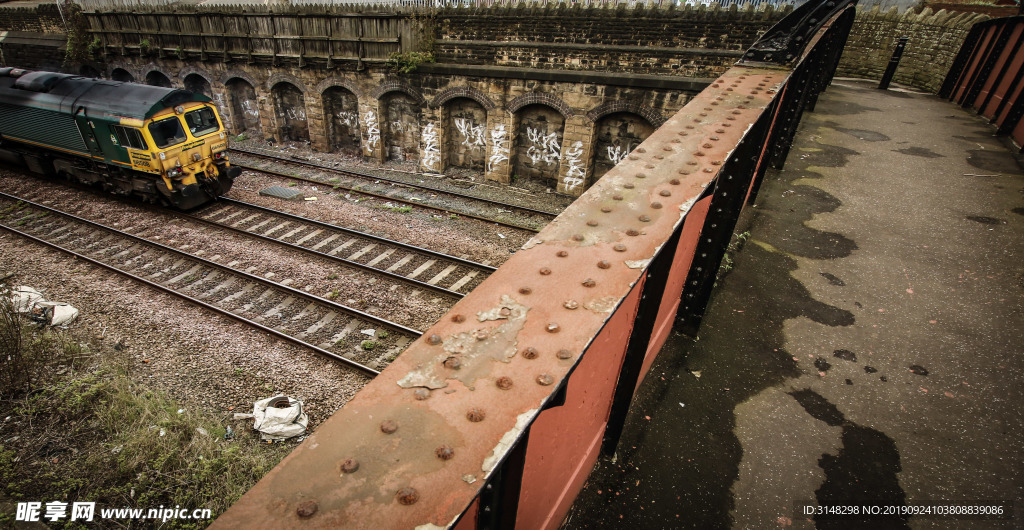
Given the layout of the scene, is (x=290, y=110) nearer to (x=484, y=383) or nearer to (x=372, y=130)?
(x=372, y=130)

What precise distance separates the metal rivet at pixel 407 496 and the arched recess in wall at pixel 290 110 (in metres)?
19.0

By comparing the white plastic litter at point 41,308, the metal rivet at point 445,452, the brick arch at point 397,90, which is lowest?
the white plastic litter at point 41,308

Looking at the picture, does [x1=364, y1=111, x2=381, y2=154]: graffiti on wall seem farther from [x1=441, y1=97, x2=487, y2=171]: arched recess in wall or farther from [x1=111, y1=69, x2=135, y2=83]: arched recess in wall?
[x1=111, y1=69, x2=135, y2=83]: arched recess in wall

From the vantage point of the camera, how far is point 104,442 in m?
5.02

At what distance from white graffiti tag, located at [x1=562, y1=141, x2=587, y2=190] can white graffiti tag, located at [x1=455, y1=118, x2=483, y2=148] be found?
10.7 feet

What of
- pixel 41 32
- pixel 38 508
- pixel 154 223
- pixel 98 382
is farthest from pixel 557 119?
pixel 41 32

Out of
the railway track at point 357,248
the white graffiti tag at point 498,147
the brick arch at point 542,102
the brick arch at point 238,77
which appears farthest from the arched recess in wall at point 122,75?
the brick arch at point 542,102

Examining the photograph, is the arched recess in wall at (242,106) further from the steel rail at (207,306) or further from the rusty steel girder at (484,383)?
the rusty steel girder at (484,383)

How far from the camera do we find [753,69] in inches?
192

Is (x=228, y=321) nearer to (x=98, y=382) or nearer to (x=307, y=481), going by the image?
(x=98, y=382)

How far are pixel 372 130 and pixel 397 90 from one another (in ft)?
5.98

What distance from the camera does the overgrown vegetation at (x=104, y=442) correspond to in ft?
14.8

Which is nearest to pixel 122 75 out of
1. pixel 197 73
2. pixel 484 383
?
pixel 197 73

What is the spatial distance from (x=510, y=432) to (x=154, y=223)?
12.7 metres
